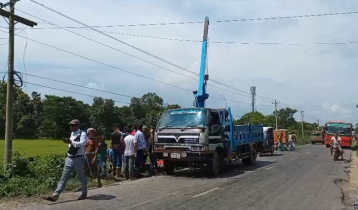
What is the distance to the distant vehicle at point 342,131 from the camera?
141 ft

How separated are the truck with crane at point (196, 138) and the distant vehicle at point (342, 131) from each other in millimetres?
29399

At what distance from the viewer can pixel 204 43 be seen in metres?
27.7

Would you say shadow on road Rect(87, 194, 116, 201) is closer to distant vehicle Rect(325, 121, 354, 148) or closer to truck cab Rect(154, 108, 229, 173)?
truck cab Rect(154, 108, 229, 173)

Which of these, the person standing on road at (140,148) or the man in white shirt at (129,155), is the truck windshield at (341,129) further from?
the man in white shirt at (129,155)

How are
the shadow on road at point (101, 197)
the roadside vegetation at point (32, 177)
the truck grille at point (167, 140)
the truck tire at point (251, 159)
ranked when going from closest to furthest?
1. the shadow on road at point (101, 197)
2. the roadside vegetation at point (32, 177)
3. the truck grille at point (167, 140)
4. the truck tire at point (251, 159)

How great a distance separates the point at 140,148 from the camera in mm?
14734

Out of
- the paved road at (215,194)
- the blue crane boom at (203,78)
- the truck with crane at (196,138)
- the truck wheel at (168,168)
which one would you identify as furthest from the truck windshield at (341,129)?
the truck wheel at (168,168)

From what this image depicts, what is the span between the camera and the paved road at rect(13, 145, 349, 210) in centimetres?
936

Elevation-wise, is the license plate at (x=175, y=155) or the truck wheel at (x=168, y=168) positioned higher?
the license plate at (x=175, y=155)

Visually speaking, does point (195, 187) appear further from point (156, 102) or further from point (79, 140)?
point (156, 102)

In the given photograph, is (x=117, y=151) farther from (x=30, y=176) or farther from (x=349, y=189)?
(x=349, y=189)

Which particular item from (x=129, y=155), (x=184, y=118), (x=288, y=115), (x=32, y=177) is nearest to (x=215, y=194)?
(x=129, y=155)

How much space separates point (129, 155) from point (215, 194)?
381 cm

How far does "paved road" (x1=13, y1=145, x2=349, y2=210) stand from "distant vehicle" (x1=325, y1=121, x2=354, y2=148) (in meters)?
30.0
